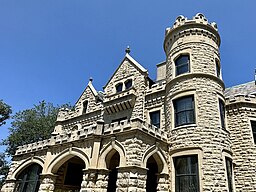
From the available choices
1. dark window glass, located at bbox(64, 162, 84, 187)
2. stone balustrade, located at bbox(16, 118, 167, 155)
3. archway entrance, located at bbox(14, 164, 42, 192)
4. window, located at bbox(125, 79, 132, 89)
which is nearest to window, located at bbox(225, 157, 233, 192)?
stone balustrade, located at bbox(16, 118, 167, 155)

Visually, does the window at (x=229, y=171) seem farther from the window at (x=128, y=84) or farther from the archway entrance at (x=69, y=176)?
the archway entrance at (x=69, y=176)

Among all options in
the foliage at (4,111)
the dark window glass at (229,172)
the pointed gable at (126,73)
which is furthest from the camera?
the foliage at (4,111)

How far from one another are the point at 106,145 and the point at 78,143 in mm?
2474

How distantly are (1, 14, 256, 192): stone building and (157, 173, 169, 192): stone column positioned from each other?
0.20ft

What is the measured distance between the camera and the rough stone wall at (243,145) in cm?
1484

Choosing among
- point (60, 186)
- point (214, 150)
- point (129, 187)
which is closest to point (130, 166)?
point (129, 187)

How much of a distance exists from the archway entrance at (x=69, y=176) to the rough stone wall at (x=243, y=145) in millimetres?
12301

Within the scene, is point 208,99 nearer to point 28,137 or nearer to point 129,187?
point 129,187

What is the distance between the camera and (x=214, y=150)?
1378 centimetres

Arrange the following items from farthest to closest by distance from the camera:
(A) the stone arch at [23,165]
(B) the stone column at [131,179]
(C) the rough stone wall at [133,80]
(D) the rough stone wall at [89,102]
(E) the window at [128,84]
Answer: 1. (D) the rough stone wall at [89,102]
2. (E) the window at [128,84]
3. (C) the rough stone wall at [133,80]
4. (A) the stone arch at [23,165]
5. (B) the stone column at [131,179]

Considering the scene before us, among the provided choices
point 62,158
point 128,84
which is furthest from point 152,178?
point 128,84

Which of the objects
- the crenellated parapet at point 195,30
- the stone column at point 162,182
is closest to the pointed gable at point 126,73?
the crenellated parapet at point 195,30

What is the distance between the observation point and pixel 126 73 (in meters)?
22.2

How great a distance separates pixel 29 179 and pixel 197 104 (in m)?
14.7
